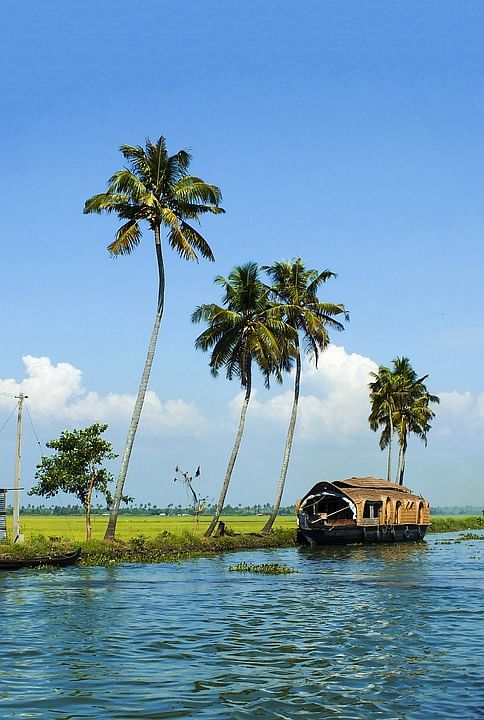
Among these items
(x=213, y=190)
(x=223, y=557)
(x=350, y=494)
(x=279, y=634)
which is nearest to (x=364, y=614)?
(x=279, y=634)

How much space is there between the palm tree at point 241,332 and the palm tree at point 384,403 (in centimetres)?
3333

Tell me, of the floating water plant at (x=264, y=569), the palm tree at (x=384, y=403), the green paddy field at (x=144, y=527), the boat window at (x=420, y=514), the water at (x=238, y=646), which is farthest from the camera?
the palm tree at (x=384, y=403)

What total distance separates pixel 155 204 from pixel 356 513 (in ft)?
81.7

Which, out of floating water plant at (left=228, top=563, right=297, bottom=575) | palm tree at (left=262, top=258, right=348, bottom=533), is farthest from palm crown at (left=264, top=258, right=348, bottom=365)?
floating water plant at (left=228, top=563, right=297, bottom=575)

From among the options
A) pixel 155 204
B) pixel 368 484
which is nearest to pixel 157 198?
pixel 155 204

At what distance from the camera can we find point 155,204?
134 feet

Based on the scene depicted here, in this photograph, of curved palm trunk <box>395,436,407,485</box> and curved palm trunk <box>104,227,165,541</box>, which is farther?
curved palm trunk <box>395,436,407,485</box>

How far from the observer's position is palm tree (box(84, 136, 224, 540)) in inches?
1614

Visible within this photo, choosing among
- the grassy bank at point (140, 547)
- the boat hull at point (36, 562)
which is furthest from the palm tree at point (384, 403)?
the boat hull at point (36, 562)

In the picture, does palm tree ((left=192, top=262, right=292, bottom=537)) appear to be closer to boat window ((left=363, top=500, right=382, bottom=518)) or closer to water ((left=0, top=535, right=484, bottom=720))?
boat window ((left=363, top=500, right=382, bottom=518))

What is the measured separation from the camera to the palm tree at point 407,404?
8606 centimetres

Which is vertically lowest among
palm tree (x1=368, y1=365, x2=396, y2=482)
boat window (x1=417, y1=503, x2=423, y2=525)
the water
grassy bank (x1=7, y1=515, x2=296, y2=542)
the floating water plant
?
grassy bank (x1=7, y1=515, x2=296, y2=542)

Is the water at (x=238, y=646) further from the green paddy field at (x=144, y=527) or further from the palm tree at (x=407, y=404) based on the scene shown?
the palm tree at (x=407, y=404)

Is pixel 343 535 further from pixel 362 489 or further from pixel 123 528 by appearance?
pixel 123 528
